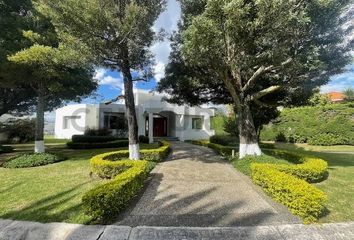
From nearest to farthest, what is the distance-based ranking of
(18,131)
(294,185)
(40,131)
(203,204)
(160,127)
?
(294,185), (203,204), (40,131), (18,131), (160,127)

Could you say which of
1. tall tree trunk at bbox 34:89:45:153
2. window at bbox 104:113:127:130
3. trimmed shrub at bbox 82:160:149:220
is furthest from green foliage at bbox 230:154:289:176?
window at bbox 104:113:127:130

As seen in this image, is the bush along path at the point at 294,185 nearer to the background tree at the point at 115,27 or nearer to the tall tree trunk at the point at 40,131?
the background tree at the point at 115,27

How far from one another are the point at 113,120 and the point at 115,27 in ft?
55.7

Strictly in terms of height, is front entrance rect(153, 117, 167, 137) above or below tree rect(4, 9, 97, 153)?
below

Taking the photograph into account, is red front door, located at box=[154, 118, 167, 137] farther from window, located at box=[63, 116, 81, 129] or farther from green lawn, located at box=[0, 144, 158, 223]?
green lawn, located at box=[0, 144, 158, 223]

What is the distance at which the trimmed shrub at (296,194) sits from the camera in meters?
5.64

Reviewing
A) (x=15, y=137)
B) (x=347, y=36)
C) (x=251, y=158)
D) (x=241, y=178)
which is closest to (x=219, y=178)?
(x=241, y=178)

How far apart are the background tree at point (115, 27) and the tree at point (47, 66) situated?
64 centimetres

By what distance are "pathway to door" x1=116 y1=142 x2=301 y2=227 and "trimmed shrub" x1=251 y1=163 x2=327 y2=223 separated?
0.18 metres

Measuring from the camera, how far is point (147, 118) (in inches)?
1078

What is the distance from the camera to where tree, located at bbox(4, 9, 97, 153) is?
1091cm

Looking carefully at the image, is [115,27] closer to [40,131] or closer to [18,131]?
[40,131]

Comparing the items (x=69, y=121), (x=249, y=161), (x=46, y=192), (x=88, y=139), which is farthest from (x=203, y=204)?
(x=69, y=121)

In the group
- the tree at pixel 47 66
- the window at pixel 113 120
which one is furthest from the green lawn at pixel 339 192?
the window at pixel 113 120
